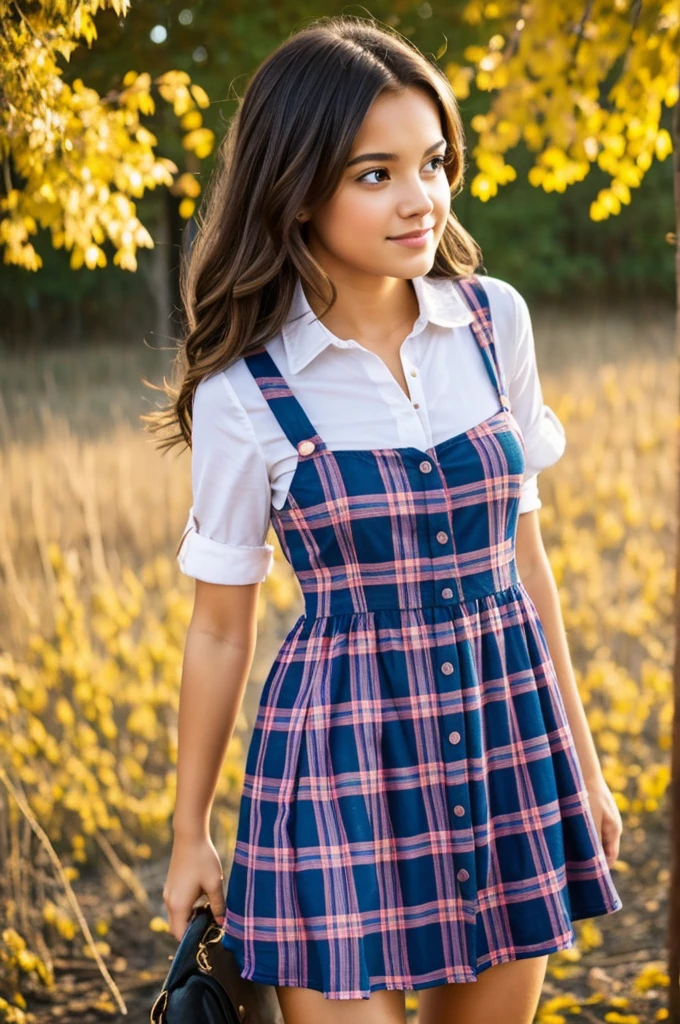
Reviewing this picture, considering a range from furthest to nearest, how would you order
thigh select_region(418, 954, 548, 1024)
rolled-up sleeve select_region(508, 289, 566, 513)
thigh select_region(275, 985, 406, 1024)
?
rolled-up sleeve select_region(508, 289, 566, 513) < thigh select_region(418, 954, 548, 1024) < thigh select_region(275, 985, 406, 1024)

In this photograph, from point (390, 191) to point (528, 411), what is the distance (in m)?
0.41

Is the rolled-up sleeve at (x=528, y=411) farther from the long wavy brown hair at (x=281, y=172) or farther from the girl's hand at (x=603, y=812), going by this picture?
the girl's hand at (x=603, y=812)

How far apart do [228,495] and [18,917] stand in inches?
66.3

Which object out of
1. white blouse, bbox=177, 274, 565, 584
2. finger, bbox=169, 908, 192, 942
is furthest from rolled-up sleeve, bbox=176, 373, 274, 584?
finger, bbox=169, 908, 192, 942

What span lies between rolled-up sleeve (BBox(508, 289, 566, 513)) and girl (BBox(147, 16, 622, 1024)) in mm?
72

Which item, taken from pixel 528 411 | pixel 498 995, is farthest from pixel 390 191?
pixel 498 995

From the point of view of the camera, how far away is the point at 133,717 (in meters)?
3.28

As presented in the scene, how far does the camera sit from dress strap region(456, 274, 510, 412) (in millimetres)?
1543

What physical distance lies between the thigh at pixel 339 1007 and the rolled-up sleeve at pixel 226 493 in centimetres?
53

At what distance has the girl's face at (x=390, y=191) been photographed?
1.39 metres

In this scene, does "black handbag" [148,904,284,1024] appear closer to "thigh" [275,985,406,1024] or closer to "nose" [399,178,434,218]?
"thigh" [275,985,406,1024]

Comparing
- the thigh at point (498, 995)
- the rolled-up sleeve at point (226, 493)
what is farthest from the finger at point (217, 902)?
the rolled-up sleeve at point (226, 493)

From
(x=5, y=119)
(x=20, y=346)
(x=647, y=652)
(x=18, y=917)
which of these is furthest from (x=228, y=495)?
(x=20, y=346)

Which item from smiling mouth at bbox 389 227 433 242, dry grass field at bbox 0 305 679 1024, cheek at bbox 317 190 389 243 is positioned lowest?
dry grass field at bbox 0 305 679 1024
